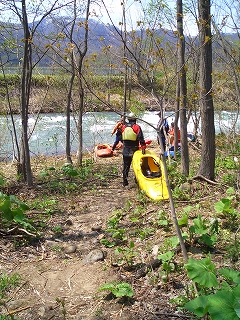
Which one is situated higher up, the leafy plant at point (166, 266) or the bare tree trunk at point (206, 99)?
the bare tree trunk at point (206, 99)

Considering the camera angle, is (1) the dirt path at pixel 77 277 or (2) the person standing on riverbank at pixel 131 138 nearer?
(1) the dirt path at pixel 77 277

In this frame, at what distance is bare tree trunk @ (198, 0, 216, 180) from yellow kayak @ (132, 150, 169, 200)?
89cm

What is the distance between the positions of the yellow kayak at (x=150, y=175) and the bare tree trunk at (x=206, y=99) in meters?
0.89

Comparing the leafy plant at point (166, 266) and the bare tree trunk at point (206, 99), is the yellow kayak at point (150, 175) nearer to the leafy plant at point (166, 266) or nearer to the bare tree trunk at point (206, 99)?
the bare tree trunk at point (206, 99)

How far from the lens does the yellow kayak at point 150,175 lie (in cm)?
657

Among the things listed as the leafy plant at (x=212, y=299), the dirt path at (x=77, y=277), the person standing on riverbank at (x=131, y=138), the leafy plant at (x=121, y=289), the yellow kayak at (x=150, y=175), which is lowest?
the dirt path at (x=77, y=277)

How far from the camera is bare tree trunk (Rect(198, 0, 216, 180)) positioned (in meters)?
6.05

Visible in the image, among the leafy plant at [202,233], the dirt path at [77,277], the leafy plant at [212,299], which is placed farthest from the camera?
the leafy plant at [202,233]

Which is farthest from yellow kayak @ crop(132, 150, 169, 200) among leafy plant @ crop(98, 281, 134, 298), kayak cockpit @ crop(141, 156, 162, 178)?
leafy plant @ crop(98, 281, 134, 298)

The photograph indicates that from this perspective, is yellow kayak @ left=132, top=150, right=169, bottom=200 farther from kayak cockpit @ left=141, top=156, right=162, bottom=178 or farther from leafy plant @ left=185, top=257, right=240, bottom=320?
leafy plant @ left=185, top=257, right=240, bottom=320

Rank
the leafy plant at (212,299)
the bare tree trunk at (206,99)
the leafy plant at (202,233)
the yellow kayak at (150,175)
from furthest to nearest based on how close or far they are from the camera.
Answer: the yellow kayak at (150,175), the bare tree trunk at (206,99), the leafy plant at (202,233), the leafy plant at (212,299)

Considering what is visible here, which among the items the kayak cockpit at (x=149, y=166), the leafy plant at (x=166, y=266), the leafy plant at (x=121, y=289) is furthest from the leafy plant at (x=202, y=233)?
the kayak cockpit at (x=149, y=166)

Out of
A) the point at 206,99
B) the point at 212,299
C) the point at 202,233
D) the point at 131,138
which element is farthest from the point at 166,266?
the point at 131,138

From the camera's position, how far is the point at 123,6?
3.65 metres
